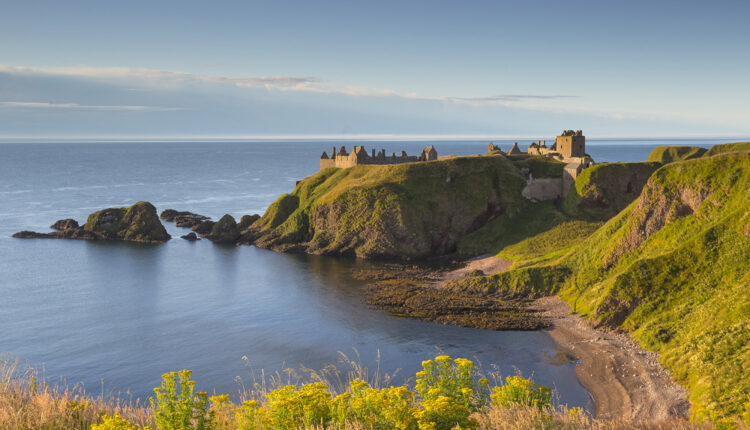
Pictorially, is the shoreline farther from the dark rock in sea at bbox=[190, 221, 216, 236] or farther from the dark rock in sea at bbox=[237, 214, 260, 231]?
the dark rock in sea at bbox=[190, 221, 216, 236]

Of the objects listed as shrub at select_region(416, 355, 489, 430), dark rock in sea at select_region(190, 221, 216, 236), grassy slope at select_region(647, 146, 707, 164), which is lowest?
dark rock in sea at select_region(190, 221, 216, 236)

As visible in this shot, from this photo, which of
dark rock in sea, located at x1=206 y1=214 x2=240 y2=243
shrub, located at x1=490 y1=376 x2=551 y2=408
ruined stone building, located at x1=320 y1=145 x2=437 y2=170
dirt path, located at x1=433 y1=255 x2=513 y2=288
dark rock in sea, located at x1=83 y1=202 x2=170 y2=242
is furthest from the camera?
ruined stone building, located at x1=320 y1=145 x2=437 y2=170

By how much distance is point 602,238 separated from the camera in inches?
2717

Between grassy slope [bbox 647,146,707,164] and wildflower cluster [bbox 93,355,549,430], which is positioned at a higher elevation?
grassy slope [bbox 647,146,707,164]

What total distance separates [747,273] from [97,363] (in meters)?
61.2

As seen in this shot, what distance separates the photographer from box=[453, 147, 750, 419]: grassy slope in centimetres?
3781

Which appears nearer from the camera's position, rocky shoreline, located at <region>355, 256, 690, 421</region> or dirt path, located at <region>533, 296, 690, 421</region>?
dirt path, located at <region>533, 296, 690, 421</region>

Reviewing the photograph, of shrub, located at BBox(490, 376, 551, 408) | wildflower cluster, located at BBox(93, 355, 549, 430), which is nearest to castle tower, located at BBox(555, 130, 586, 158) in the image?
shrub, located at BBox(490, 376, 551, 408)

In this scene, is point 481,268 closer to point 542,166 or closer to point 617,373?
point 542,166

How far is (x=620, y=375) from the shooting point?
42750 millimetres

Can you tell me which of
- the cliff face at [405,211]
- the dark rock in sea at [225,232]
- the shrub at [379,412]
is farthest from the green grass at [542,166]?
the shrub at [379,412]

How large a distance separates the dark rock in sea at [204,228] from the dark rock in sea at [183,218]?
23.8 feet

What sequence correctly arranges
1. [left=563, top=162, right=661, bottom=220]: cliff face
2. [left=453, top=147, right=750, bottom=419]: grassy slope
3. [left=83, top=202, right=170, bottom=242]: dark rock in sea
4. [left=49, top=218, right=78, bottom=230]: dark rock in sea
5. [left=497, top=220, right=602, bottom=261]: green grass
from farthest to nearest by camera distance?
[left=49, top=218, right=78, bottom=230]: dark rock in sea, [left=83, top=202, right=170, bottom=242]: dark rock in sea, [left=563, top=162, right=661, bottom=220]: cliff face, [left=497, top=220, right=602, bottom=261]: green grass, [left=453, top=147, right=750, bottom=419]: grassy slope

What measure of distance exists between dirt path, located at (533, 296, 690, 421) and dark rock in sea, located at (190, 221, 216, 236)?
93.6 meters
